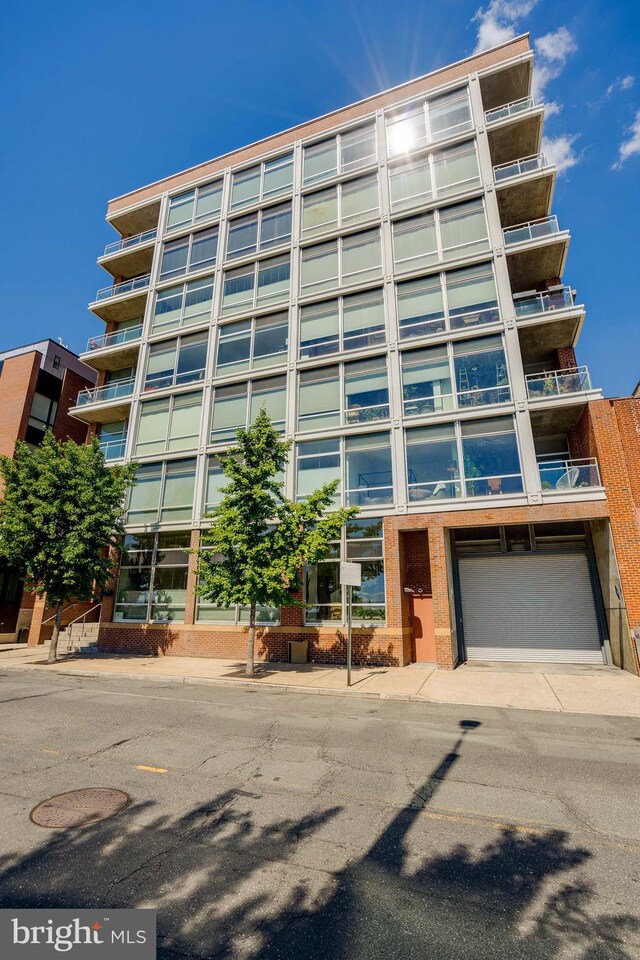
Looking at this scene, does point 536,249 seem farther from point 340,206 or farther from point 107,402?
point 107,402

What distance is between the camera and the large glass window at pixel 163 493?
66.6 feet

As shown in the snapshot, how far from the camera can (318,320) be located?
20578 millimetres

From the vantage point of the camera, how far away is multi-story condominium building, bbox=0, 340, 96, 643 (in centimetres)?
2633

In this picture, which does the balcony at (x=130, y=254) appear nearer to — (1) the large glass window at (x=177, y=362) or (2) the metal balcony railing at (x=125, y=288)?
(2) the metal balcony railing at (x=125, y=288)

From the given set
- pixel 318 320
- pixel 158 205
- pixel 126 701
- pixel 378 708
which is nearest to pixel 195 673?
pixel 126 701

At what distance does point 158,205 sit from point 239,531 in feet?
76.9

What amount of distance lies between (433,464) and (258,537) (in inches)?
287

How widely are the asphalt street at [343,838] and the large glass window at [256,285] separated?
19.1 metres

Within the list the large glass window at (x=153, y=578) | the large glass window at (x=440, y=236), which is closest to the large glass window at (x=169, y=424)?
the large glass window at (x=153, y=578)

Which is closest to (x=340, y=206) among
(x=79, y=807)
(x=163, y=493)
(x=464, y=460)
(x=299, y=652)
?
(x=464, y=460)

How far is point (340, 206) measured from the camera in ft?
72.1

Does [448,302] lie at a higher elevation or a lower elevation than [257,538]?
higher

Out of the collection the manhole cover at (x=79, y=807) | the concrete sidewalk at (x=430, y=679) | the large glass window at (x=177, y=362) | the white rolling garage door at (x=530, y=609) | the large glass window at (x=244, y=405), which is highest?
the large glass window at (x=177, y=362)

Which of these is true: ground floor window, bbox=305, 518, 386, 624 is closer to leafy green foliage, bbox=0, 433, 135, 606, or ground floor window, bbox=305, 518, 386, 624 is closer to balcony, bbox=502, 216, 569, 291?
leafy green foliage, bbox=0, 433, 135, 606
